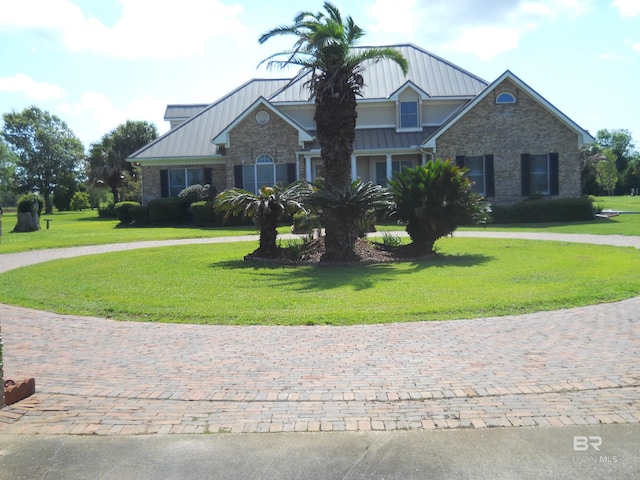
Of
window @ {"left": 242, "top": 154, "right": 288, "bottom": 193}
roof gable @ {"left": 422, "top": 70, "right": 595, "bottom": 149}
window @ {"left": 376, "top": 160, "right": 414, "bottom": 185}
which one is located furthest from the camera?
window @ {"left": 376, "top": 160, "right": 414, "bottom": 185}

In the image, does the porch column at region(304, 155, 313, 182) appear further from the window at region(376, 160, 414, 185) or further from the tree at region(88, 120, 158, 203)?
the tree at region(88, 120, 158, 203)

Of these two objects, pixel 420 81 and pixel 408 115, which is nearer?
pixel 408 115

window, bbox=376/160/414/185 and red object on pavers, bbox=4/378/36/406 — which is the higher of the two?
window, bbox=376/160/414/185

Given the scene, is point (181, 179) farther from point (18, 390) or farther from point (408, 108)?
point (18, 390)

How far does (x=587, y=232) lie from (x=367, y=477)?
74.2ft

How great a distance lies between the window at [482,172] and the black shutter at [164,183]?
52.9 feet

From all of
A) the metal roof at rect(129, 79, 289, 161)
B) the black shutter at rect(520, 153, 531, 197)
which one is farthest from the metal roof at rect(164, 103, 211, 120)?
the black shutter at rect(520, 153, 531, 197)

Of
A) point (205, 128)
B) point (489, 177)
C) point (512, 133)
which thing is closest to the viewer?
point (512, 133)

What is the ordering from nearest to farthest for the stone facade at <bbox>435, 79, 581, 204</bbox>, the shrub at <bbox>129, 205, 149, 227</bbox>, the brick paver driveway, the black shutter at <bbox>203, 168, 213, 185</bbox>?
the brick paver driveway
the stone facade at <bbox>435, 79, 581, 204</bbox>
the shrub at <bbox>129, 205, 149, 227</bbox>
the black shutter at <bbox>203, 168, 213, 185</bbox>

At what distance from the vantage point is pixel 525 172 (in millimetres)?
32906

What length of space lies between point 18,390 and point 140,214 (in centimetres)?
2987

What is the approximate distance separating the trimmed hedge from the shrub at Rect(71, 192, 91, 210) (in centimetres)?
5643
